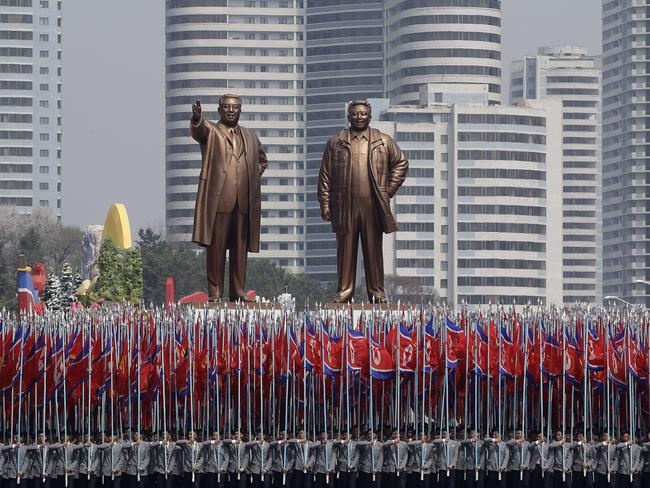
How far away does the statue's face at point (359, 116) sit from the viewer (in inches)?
1369

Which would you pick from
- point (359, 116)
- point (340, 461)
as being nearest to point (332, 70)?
point (359, 116)

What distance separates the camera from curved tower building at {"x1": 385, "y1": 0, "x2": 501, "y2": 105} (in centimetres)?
15100

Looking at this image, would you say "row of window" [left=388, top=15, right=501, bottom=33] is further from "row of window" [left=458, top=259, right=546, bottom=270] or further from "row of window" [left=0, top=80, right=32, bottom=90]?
"row of window" [left=0, top=80, right=32, bottom=90]

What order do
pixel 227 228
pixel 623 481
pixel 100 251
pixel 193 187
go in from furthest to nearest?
pixel 193 187 → pixel 100 251 → pixel 227 228 → pixel 623 481

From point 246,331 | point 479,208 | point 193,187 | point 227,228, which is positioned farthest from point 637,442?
point 193,187

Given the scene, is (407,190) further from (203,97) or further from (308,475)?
(308,475)

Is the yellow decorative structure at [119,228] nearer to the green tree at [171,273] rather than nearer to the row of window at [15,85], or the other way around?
the green tree at [171,273]

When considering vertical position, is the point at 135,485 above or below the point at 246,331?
below

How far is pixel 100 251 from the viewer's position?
69625 mm

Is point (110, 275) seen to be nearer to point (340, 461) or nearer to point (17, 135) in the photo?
point (340, 461)

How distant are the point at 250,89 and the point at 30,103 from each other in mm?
20722

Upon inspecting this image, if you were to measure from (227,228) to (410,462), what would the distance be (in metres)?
7.29

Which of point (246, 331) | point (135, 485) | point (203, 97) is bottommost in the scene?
point (135, 485)

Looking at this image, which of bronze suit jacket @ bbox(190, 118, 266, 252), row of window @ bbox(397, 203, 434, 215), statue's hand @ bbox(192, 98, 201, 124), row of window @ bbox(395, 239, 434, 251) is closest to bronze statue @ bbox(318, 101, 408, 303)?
bronze suit jacket @ bbox(190, 118, 266, 252)
